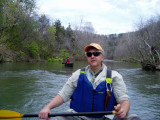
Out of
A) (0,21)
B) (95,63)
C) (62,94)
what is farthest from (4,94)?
(0,21)

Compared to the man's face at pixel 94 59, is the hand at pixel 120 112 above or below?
below

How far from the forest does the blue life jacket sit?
15.4 meters

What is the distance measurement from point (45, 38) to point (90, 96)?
126 ft

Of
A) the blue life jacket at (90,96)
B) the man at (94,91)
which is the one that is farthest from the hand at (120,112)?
the blue life jacket at (90,96)

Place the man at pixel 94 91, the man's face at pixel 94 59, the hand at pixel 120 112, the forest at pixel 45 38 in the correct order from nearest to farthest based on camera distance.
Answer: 1. the hand at pixel 120 112
2. the man at pixel 94 91
3. the man's face at pixel 94 59
4. the forest at pixel 45 38

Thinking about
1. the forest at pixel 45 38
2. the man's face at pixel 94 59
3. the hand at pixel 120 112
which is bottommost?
the hand at pixel 120 112

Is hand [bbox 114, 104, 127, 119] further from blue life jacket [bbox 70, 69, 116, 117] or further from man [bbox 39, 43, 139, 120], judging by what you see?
blue life jacket [bbox 70, 69, 116, 117]

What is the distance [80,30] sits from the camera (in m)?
42.6

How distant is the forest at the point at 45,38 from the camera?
17438mm

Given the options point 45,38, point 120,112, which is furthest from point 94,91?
point 45,38

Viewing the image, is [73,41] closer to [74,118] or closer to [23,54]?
[23,54]

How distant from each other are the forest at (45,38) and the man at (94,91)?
1535 cm

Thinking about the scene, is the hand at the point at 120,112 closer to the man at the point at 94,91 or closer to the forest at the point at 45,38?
the man at the point at 94,91

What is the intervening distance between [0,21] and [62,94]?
1908 cm
